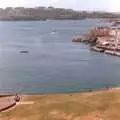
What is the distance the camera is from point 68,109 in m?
30.3

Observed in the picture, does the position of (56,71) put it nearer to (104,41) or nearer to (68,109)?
(68,109)

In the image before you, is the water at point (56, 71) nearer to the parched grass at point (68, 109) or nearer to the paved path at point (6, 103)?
the paved path at point (6, 103)

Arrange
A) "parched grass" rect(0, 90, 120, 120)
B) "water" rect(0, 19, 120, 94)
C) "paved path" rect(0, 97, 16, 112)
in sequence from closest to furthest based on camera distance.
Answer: "parched grass" rect(0, 90, 120, 120), "paved path" rect(0, 97, 16, 112), "water" rect(0, 19, 120, 94)

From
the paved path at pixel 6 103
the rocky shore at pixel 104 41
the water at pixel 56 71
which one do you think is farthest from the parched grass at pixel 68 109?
the rocky shore at pixel 104 41

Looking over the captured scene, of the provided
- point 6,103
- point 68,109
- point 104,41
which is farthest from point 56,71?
point 104,41

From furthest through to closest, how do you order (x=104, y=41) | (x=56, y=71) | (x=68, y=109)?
(x=104, y=41), (x=56, y=71), (x=68, y=109)

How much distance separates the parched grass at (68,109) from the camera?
28828mm

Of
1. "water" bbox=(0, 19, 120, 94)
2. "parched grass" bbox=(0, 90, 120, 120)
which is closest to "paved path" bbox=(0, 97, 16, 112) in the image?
"parched grass" bbox=(0, 90, 120, 120)

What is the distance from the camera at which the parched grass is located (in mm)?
28828

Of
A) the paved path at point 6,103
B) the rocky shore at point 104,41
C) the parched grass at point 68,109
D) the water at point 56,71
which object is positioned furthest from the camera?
A: the rocky shore at point 104,41

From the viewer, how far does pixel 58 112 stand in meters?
29.7

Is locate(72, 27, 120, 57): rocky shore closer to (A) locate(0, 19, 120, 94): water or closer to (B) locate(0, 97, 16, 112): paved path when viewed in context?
(A) locate(0, 19, 120, 94): water

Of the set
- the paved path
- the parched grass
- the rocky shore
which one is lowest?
the rocky shore

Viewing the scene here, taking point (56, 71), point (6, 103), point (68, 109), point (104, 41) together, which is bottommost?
point (104, 41)
